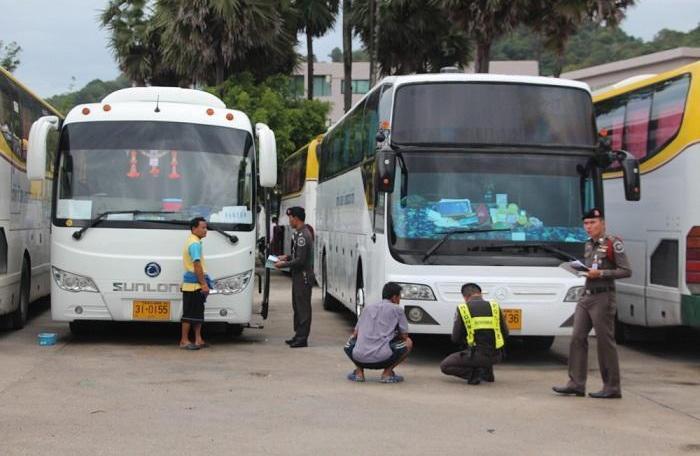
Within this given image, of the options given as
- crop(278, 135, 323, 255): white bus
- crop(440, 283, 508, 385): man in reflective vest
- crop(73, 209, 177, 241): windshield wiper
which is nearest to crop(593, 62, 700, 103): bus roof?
crop(440, 283, 508, 385): man in reflective vest

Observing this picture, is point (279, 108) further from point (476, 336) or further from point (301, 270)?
point (476, 336)

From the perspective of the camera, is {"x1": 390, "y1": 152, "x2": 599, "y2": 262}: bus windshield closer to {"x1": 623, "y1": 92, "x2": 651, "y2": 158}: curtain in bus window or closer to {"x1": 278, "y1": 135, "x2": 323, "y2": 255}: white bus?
{"x1": 623, "y1": 92, "x2": 651, "y2": 158}: curtain in bus window

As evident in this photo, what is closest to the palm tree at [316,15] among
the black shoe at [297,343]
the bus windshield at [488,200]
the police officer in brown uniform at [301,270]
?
the police officer in brown uniform at [301,270]

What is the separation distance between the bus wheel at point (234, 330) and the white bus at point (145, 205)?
1.50 metres

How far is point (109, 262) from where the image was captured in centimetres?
1298

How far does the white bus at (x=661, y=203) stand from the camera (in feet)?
40.8

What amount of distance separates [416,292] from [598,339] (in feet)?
8.12

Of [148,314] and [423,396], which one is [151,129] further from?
[423,396]

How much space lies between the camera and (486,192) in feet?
40.1

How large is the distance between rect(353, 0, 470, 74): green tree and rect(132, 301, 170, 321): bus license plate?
22035 mm

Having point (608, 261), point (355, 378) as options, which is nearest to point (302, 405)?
point (355, 378)

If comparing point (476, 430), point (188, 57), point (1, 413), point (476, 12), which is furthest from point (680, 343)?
point (188, 57)

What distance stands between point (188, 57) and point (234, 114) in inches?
782

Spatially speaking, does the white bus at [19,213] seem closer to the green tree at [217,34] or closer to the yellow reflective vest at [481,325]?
the yellow reflective vest at [481,325]
